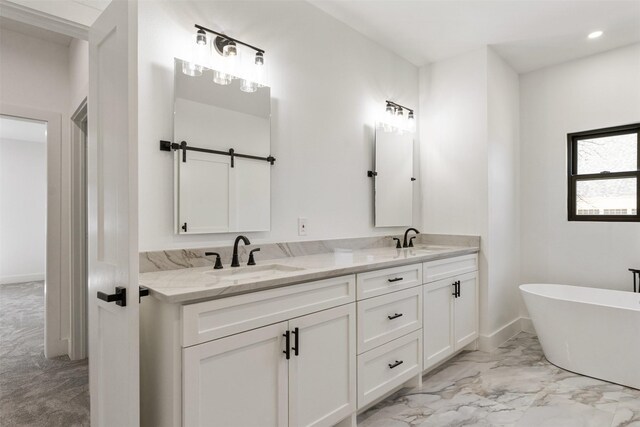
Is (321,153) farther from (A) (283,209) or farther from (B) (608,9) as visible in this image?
(B) (608,9)

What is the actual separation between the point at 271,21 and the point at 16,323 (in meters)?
4.01

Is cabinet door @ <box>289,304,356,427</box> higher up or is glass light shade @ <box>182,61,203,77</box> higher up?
glass light shade @ <box>182,61,203,77</box>

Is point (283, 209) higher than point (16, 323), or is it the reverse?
Answer: point (283, 209)

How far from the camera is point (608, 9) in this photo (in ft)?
8.51

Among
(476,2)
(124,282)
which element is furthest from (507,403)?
(476,2)

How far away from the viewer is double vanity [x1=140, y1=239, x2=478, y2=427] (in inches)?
51.1

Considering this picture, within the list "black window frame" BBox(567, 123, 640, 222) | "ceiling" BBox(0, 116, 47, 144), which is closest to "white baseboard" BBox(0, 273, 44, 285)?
"ceiling" BBox(0, 116, 47, 144)

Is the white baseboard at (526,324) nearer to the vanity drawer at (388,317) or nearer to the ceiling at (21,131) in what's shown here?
the vanity drawer at (388,317)

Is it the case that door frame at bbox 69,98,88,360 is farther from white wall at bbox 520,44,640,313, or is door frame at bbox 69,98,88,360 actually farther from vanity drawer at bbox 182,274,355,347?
white wall at bbox 520,44,640,313

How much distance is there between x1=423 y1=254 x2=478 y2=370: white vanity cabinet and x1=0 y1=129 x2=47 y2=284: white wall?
7123 millimetres

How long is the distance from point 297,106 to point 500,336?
2.71 meters

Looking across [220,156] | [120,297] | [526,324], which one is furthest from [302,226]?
[526,324]

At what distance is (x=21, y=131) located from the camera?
227 inches

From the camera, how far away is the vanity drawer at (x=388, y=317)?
1.97 m
